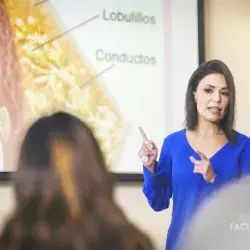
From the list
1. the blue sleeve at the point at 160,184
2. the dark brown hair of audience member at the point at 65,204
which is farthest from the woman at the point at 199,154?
the dark brown hair of audience member at the point at 65,204

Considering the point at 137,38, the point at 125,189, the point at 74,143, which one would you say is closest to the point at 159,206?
the point at 125,189

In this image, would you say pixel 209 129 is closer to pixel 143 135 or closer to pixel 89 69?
pixel 143 135

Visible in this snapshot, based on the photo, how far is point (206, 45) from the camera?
60.7 inches

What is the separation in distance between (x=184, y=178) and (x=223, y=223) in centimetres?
13

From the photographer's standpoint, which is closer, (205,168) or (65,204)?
(65,204)

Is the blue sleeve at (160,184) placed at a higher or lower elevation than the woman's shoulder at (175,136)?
lower

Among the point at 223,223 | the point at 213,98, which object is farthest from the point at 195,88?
the point at 223,223

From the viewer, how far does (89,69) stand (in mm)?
1446

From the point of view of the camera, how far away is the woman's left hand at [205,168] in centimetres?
132

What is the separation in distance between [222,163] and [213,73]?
22 centimetres

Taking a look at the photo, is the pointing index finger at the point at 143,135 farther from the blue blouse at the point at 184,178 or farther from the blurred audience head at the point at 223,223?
the blurred audience head at the point at 223,223

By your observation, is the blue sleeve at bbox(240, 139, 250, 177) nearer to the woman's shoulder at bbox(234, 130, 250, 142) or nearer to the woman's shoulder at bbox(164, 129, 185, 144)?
the woman's shoulder at bbox(234, 130, 250, 142)

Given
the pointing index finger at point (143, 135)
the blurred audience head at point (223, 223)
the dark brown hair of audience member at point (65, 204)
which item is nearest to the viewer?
the dark brown hair of audience member at point (65, 204)

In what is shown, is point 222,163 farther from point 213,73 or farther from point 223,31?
point 223,31
